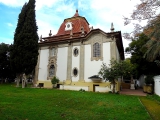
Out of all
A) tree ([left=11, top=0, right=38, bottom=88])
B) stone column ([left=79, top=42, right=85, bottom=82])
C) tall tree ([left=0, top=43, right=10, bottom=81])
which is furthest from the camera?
tall tree ([left=0, top=43, right=10, bottom=81])

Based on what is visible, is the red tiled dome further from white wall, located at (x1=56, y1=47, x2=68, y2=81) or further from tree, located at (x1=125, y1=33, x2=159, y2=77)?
tree, located at (x1=125, y1=33, x2=159, y2=77)

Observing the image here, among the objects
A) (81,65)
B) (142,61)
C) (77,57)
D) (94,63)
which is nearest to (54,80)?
(81,65)

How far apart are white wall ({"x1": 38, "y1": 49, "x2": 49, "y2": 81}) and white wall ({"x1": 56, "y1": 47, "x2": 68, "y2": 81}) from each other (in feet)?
8.15

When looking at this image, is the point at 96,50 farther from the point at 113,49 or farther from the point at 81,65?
the point at 81,65

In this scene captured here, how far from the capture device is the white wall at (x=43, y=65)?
2326cm

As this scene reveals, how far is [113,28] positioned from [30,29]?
1210 cm

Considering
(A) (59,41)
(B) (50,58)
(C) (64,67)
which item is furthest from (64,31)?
(C) (64,67)

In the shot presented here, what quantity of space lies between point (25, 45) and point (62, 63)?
599cm

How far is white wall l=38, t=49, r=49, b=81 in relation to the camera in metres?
23.3

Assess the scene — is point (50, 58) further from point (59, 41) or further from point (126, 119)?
point (126, 119)

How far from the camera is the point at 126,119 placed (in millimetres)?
5879

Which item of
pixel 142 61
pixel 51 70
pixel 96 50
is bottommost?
pixel 51 70

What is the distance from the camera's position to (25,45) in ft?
66.9

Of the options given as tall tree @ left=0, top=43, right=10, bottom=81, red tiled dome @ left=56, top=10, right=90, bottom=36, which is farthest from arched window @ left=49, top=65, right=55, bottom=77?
tall tree @ left=0, top=43, right=10, bottom=81
